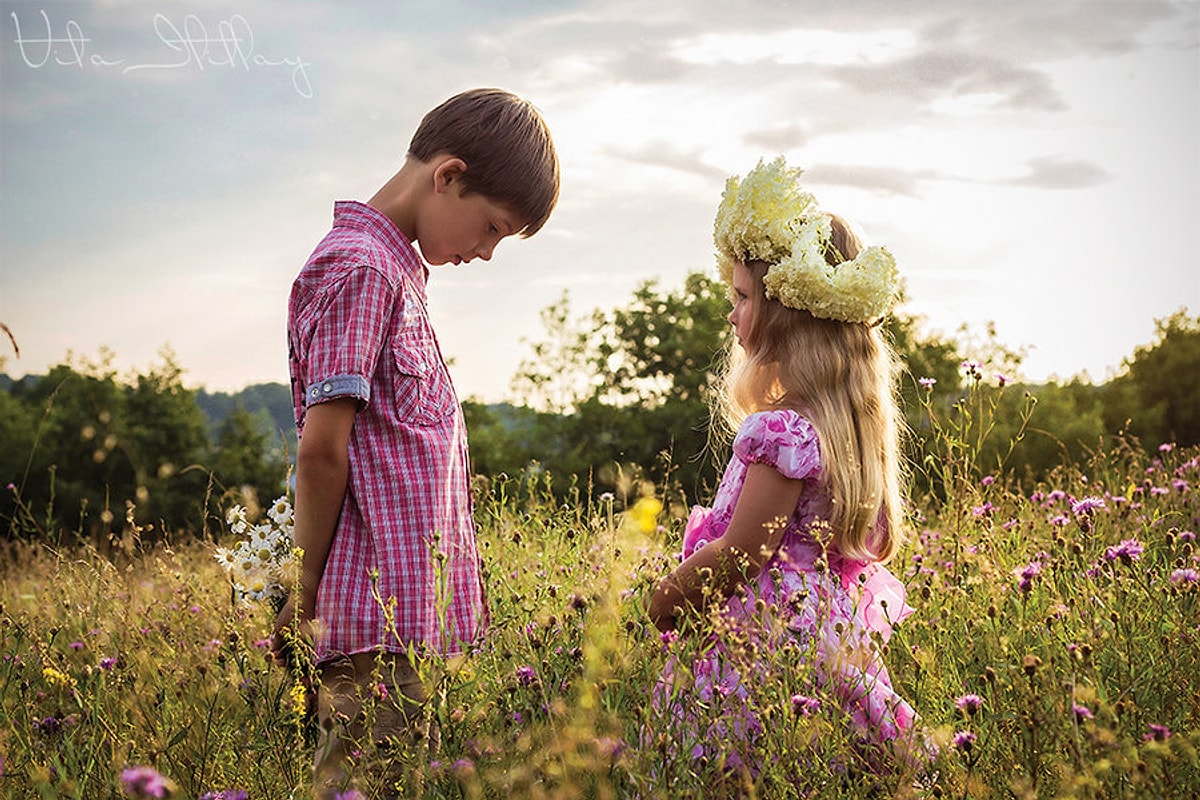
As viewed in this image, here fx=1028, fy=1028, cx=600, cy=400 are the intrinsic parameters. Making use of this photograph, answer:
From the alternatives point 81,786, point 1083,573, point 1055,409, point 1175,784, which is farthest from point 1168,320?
point 81,786

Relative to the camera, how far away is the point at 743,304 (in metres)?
3.07

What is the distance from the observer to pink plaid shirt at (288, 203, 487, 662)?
8.30 feet

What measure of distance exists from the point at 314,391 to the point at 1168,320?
14.2m

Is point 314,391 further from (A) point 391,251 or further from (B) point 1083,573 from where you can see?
(B) point 1083,573

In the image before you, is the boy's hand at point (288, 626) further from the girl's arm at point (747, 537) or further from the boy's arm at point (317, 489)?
the girl's arm at point (747, 537)

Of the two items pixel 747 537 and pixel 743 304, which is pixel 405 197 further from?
pixel 747 537

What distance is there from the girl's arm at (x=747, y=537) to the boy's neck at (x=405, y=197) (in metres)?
1.16

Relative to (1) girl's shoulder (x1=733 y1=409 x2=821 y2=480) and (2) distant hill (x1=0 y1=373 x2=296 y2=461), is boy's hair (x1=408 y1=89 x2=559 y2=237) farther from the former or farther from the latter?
(2) distant hill (x1=0 y1=373 x2=296 y2=461)

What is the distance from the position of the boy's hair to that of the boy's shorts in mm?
1282

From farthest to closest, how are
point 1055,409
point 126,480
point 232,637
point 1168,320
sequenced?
point 126,480 → point 1168,320 → point 1055,409 → point 232,637

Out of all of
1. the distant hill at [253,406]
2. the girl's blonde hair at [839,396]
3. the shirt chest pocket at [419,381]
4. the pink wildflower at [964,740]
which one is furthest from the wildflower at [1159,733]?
the distant hill at [253,406]

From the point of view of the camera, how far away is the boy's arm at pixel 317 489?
246 cm

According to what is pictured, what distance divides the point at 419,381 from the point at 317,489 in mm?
396

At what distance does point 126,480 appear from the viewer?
53.8ft
